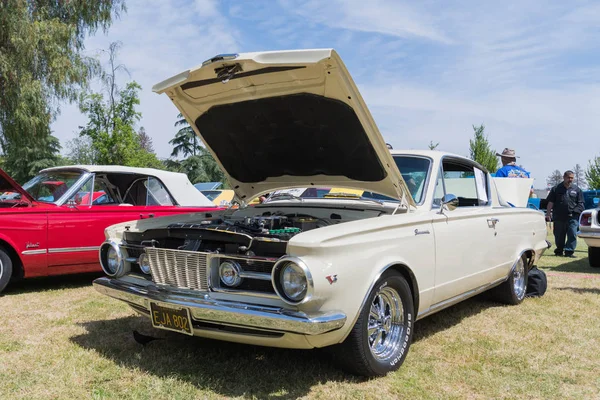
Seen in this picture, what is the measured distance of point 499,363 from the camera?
12.1 ft

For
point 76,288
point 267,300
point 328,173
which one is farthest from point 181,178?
point 267,300

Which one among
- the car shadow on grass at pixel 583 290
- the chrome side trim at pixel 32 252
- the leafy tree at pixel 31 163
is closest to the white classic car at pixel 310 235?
the car shadow on grass at pixel 583 290

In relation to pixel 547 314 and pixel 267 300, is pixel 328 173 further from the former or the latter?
pixel 547 314

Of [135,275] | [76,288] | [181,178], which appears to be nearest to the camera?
[135,275]

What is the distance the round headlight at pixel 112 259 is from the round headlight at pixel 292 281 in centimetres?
Answer: 160

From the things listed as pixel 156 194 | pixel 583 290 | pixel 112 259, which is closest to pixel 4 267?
pixel 156 194

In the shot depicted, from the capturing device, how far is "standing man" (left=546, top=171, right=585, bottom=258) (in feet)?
32.5

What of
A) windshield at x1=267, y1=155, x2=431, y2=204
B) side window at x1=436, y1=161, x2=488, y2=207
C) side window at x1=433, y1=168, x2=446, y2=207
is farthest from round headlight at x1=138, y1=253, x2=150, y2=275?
side window at x1=436, y1=161, x2=488, y2=207

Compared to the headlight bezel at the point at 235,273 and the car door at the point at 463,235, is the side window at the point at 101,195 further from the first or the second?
the car door at the point at 463,235

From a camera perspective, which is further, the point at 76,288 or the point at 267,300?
the point at 76,288

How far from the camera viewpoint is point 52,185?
21.4ft

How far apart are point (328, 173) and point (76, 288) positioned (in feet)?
12.3

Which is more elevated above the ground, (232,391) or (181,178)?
(181,178)

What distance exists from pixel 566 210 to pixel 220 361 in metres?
8.52
